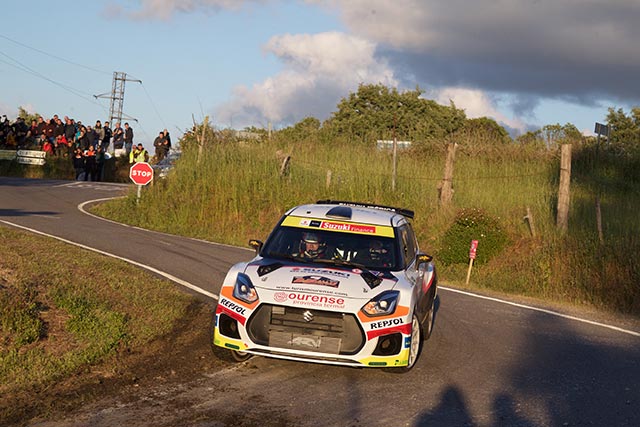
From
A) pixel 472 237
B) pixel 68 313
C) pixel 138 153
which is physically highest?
pixel 138 153

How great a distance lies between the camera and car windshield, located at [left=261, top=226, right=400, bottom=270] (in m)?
9.87

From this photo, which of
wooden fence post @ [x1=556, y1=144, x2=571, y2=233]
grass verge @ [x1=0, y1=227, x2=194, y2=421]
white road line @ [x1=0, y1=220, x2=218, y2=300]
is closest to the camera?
grass verge @ [x1=0, y1=227, x2=194, y2=421]

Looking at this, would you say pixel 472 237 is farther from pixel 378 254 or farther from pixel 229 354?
pixel 229 354

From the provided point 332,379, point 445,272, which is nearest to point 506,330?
point 332,379

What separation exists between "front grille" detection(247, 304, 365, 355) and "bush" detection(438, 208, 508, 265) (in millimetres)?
12489

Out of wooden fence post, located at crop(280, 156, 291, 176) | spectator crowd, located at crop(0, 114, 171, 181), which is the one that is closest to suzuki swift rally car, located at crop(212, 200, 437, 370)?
wooden fence post, located at crop(280, 156, 291, 176)

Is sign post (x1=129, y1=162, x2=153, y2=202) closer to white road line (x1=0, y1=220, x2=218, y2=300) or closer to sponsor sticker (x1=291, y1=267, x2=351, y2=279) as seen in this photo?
white road line (x1=0, y1=220, x2=218, y2=300)

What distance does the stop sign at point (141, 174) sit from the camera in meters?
28.7

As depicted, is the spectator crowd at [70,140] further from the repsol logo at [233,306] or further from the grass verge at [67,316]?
the repsol logo at [233,306]

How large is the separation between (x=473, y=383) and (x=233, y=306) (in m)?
2.56

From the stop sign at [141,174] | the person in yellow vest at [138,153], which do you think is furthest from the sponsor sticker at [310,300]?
the person in yellow vest at [138,153]

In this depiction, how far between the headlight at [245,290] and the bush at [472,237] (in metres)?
12.4

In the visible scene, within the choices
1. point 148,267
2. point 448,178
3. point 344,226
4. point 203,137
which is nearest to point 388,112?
point 203,137

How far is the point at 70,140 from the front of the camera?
134 feet
